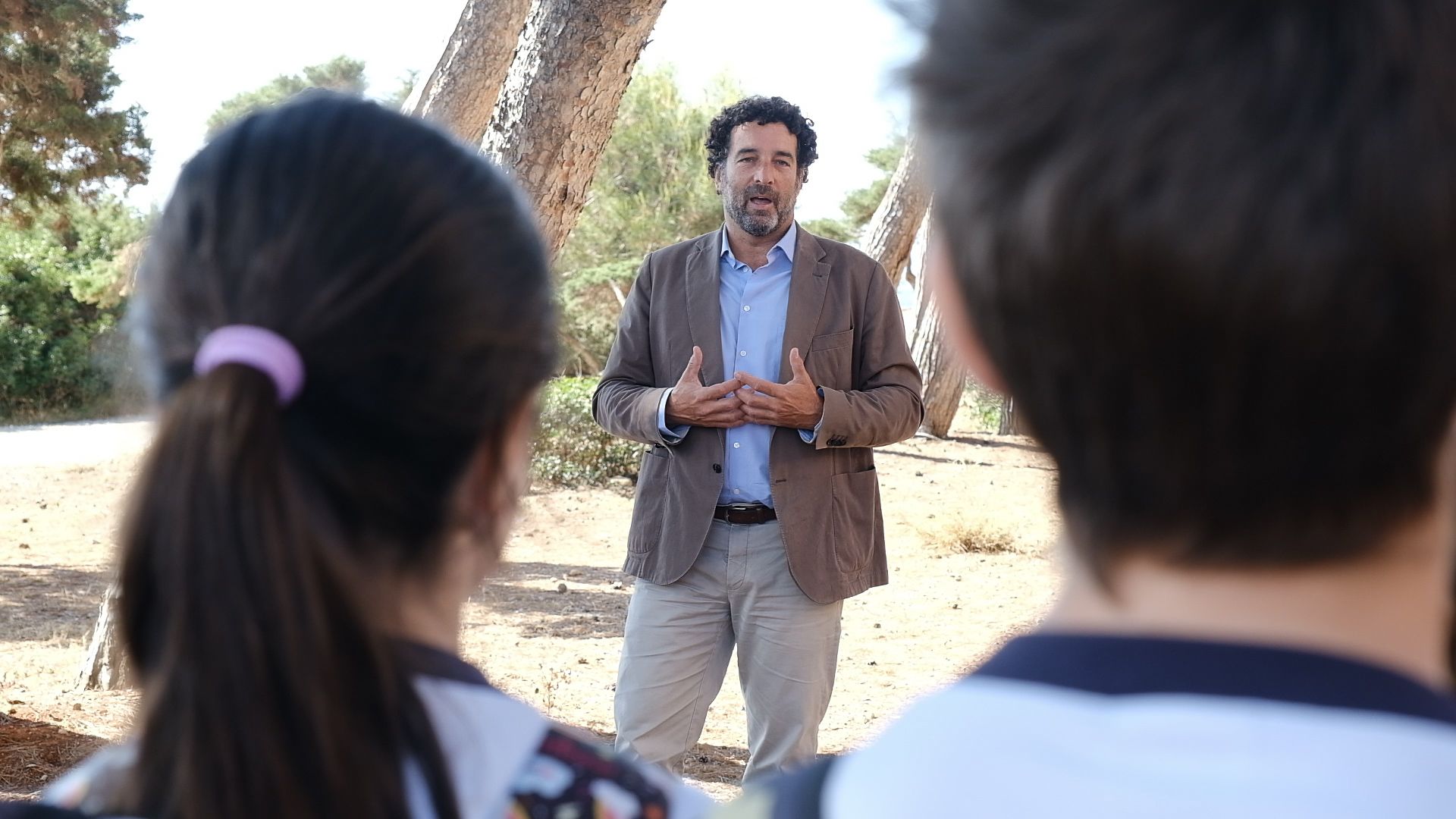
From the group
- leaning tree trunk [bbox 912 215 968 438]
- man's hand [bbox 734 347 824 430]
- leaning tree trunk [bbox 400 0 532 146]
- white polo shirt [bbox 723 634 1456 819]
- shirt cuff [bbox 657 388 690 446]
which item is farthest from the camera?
leaning tree trunk [bbox 912 215 968 438]

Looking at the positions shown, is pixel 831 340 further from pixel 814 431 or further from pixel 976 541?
pixel 976 541

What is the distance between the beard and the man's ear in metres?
3.20

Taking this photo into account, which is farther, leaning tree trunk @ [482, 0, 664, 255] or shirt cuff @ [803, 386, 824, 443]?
leaning tree trunk @ [482, 0, 664, 255]

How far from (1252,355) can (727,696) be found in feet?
20.4

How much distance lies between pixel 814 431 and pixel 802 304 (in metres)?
0.42

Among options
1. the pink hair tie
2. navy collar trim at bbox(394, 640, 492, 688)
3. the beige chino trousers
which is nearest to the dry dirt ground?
the pink hair tie

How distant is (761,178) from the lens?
4145mm

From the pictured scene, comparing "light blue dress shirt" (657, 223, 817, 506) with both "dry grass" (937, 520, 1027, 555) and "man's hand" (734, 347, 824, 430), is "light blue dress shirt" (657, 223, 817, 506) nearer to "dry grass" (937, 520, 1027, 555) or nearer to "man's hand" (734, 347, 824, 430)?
"man's hand" (734, 347, 824, 430)

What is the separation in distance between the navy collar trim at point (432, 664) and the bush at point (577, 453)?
1198 centimetres

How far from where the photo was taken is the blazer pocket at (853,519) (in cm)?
385

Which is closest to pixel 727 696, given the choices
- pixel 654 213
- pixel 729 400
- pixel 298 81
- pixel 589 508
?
pixel 729 400

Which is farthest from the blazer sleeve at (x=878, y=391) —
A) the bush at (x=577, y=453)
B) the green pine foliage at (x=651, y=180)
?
the green pine foliage at (x=651, y=180)

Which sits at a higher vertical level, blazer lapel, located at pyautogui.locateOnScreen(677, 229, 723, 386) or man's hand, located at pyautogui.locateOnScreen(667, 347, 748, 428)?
blazer lapel, located at pyautogui.locateOnScreen(677, 229, 723, 386)

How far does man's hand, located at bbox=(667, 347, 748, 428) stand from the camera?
376cm
